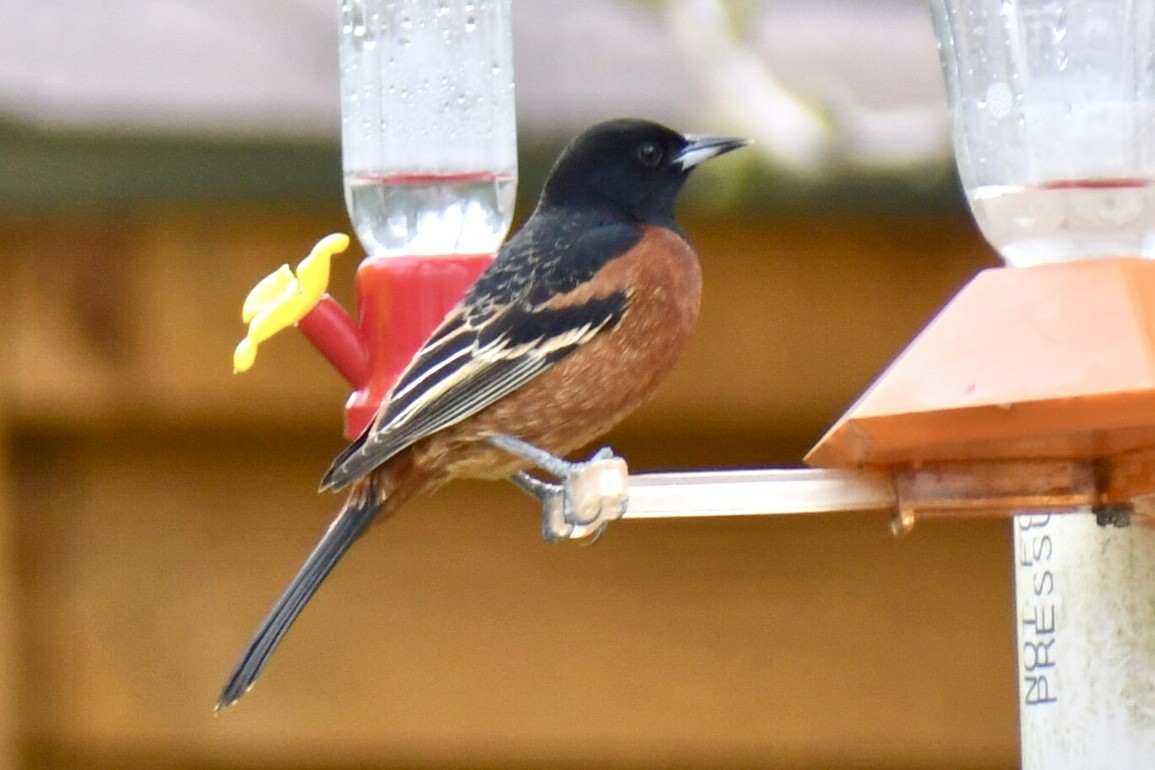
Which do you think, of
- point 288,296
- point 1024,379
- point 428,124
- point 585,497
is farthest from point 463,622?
point 1024,379

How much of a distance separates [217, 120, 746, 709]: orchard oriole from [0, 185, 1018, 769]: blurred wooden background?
902mm

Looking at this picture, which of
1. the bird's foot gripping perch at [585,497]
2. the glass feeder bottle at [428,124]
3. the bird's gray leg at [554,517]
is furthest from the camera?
the glass feeder bottle at [428,124]

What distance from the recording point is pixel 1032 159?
2809 mm

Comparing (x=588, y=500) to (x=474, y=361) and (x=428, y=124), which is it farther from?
(x=428, y=124)

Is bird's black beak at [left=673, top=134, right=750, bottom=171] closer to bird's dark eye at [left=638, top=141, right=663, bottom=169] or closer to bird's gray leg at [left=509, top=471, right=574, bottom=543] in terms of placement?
bird's dark eye at [left=638, top=141, right=663, bottom=169]

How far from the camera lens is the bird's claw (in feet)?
8.37

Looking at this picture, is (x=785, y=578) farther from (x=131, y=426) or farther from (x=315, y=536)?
(x=131, y=426)

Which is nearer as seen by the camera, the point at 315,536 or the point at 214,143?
the point at 214,143

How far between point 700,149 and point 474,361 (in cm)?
58

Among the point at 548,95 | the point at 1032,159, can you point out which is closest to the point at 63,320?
the point at 548,95

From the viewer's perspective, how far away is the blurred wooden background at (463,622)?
171 inches

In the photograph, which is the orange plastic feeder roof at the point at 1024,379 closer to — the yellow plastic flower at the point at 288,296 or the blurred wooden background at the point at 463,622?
the yellow plastic flower at the point at 288,296

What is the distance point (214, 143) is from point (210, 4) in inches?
17.5

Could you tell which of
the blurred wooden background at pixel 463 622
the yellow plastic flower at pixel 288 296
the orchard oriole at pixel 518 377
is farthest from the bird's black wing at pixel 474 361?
the blurred wooden background at pixel 463 622
